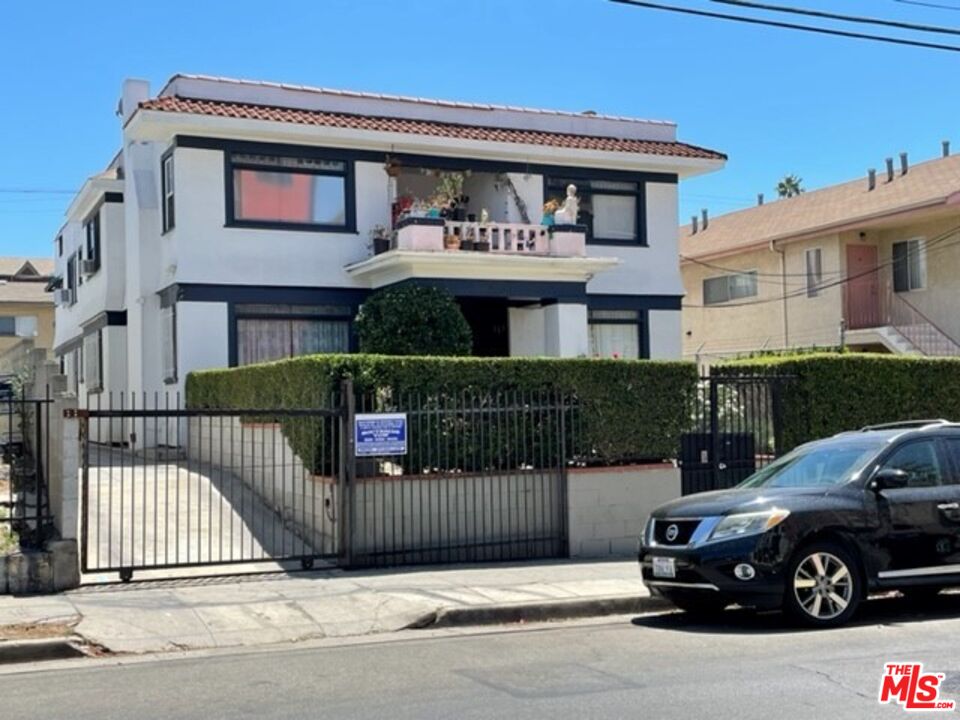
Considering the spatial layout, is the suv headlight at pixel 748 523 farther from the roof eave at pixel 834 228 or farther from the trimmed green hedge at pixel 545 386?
the roof eave at pixel 834 228

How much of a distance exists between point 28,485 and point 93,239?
1604 centimetres

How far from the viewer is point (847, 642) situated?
841 centimetres

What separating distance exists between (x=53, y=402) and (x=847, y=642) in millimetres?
7992

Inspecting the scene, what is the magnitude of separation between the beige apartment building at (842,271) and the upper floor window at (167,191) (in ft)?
52.2

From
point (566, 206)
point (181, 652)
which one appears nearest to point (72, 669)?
point (181, 652)

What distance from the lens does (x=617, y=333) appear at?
2464 cm

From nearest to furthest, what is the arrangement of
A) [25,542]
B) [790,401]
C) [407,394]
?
[25,542] → [407,394] → [790,401]

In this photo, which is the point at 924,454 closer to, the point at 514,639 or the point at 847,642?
the point at 847,642

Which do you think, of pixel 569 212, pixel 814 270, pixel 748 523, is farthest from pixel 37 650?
pixel 814 270

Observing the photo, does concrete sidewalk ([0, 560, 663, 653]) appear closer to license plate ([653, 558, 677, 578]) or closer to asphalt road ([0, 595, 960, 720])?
asphalt road ([0, 595, 960, 720])

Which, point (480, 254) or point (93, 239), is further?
point (93, 239)

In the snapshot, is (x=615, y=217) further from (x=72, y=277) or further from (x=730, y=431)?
(x=72, y=277)

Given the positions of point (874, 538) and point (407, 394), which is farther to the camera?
point (407, 394)

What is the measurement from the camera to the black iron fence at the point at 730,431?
14.7 metres
